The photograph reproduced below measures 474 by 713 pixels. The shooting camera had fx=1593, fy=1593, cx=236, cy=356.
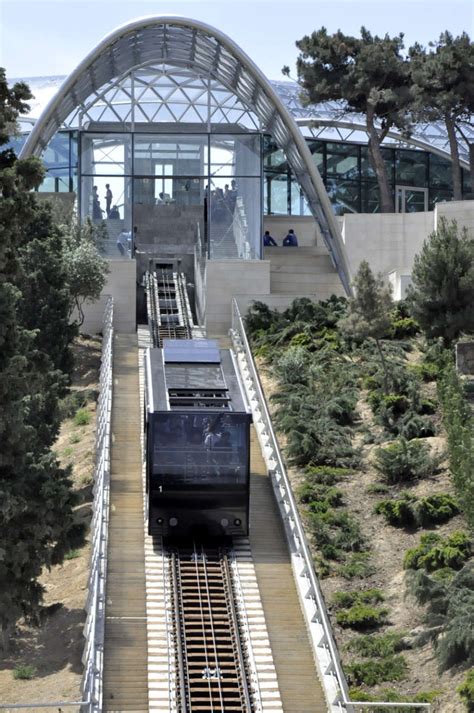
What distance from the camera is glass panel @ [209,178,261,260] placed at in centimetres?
5628

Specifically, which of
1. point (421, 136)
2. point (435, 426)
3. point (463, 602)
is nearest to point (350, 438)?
point (435, 426)

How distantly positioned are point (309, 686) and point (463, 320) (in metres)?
18.2

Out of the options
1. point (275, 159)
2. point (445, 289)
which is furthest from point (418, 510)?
point (275, 159)

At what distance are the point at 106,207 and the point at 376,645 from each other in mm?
31181

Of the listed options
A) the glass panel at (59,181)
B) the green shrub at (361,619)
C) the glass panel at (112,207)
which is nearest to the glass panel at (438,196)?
the glass panel at (59,181)

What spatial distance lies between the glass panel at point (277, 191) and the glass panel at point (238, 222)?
13.6 meters

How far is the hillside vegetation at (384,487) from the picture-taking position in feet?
91.5

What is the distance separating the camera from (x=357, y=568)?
106 ft

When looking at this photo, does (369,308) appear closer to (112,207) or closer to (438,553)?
(438,553)

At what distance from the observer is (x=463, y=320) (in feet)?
144

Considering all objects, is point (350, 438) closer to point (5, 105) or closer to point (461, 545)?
point (461, 545)

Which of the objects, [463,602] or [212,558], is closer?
[463,602]

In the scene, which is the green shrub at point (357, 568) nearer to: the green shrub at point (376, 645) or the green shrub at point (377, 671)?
the green shrub at point (376, 645)

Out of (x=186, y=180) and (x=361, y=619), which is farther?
(x=186, y=180)
